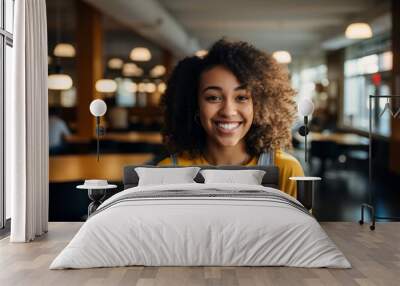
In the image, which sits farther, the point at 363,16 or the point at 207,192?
the point at 363,16

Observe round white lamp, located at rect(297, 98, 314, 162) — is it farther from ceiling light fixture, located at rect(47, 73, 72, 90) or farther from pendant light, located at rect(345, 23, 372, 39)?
ceiling light fixture, located at rect(47, 73, 72, 90)

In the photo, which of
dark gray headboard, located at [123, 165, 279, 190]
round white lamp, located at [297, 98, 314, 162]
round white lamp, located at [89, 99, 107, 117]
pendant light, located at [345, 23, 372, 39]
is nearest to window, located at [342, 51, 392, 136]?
pendant light, located at [345, 23, 372, 39]

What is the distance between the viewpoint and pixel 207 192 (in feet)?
17.9

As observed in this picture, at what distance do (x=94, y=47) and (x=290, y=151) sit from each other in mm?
4326

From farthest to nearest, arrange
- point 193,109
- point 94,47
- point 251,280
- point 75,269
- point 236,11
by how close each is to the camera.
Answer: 1. point 94,47
2. point 236,11
3. point 193,109
4. point 75,269
5. point 251,280

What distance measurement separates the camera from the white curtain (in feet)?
19.5

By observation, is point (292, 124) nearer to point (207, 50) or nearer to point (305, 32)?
point (207, 50)

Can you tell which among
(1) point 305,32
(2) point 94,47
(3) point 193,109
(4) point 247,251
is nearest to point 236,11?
(1) point 305,32

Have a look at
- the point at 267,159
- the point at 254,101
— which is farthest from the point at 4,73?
the point at 267,159

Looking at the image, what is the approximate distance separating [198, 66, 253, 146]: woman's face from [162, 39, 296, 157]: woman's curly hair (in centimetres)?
6

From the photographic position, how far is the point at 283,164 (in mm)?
7039

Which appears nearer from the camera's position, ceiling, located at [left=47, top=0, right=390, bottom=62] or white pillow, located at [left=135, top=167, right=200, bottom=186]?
white pillow, located at [left=135, top=167, right=200, bottom=186]

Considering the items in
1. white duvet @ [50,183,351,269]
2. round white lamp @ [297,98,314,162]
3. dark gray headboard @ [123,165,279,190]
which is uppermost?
round white lamp @ [297,98,314,162]

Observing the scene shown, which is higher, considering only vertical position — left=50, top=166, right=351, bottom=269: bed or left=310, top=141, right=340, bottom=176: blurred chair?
left=310, top=141, right=340, bottom=176: blurred chair
